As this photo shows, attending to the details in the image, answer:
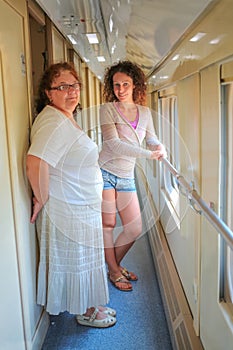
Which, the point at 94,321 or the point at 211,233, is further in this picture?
the point at 94,321

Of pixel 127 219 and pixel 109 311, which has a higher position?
pixel 127 219

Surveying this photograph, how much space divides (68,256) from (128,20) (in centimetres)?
179

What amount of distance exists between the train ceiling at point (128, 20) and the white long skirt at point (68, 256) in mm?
1158

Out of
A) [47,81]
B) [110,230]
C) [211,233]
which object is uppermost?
[47,81]

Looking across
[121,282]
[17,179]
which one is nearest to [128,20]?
[17,179]

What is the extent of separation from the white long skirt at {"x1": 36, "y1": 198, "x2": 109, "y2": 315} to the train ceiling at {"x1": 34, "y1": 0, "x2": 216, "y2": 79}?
1158 millimetres

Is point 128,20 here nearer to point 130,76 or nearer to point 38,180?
point 130,76

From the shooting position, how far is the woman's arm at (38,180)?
2.02 m

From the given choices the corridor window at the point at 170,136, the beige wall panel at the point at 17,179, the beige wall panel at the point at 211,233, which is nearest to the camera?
the beige wall panel at the point at 211,233

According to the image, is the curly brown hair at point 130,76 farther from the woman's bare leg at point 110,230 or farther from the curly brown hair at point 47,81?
the woman's bare leg at point 110,230

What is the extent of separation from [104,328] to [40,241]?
0.76 meters

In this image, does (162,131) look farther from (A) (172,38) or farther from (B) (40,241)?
(B) (40,241)

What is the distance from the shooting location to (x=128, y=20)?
2.85m

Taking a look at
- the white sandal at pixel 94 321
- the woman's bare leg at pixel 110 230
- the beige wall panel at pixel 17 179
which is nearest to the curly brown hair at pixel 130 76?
the woman's bare leg at pixel 110 230
